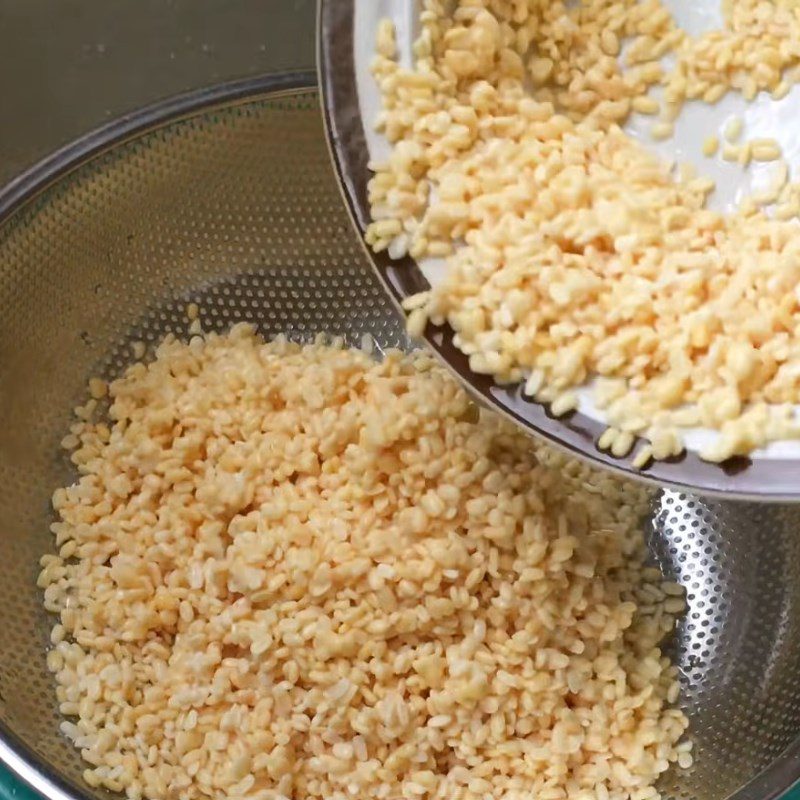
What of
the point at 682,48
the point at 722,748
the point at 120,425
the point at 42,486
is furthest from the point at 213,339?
the point at 722,748

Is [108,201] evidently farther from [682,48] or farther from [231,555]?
[682,48]

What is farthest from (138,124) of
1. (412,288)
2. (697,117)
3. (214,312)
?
(697,117)

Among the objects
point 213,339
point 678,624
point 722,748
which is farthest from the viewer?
point 213,339

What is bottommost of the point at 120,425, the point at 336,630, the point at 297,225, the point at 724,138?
the point at 336,630

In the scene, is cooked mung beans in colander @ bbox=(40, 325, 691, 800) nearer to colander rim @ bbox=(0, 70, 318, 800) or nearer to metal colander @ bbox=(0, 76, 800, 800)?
metal colander @ bbox=(0, 76, 800, 800)

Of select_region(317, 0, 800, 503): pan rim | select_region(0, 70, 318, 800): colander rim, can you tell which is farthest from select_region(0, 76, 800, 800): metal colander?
select_region(317, 0, 800, 503): pan rim

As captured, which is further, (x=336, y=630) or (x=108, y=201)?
(x=108, y=201)

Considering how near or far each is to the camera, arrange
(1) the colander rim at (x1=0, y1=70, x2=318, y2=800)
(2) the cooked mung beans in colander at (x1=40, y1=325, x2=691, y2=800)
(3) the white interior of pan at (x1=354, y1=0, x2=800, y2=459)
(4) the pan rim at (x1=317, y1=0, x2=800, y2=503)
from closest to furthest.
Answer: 1. (4) the pan rim at (x1=317, y1=0, x2=800, y2=503)
2. (3) the white interior of pan at (x1=354, y1=0, x2=800, y2=459)
3. (2) the cooked mung beans in colander at (x1=40, y1=325, x2=691, y2=800)
4. (1) the colander rim at (x1=0, y1=70, x2=318, y2=800)
